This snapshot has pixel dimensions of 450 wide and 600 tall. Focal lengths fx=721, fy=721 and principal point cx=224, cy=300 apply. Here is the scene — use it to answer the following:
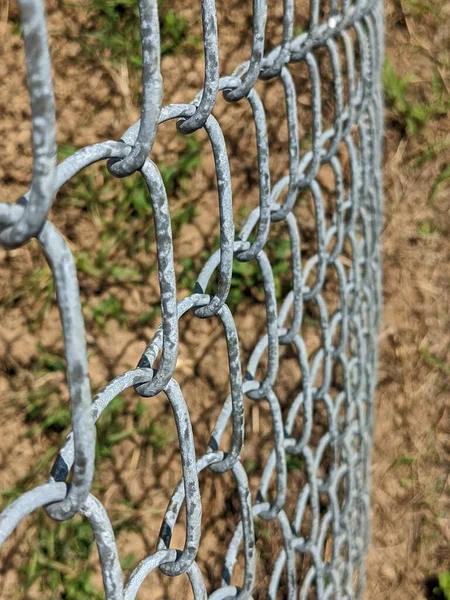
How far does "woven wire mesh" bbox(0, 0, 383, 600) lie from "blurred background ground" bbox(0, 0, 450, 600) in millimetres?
134

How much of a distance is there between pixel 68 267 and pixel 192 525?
12.2 inches

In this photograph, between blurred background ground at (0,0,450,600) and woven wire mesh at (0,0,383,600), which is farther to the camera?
blurred background ground at (0,0,450,600)

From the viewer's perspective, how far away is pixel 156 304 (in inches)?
67.2

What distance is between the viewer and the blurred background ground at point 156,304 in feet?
5.08

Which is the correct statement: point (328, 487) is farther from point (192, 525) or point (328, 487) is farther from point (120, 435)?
Answer: point (192, 525)

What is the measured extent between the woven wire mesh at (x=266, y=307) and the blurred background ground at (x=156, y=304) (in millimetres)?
134

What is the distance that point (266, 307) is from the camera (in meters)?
0.79

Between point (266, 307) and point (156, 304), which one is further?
point (156, 304)

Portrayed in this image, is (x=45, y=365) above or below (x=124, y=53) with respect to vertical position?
below

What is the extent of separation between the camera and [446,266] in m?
1.90

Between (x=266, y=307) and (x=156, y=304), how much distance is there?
94cm

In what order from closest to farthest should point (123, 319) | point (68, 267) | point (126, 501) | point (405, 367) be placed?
point (68, 267)
point (126, 501)
point (123, 319)
point (405, 367)

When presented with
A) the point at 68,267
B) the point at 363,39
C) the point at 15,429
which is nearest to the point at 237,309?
the point at 15,429

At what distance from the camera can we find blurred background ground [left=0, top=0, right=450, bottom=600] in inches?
60.9
